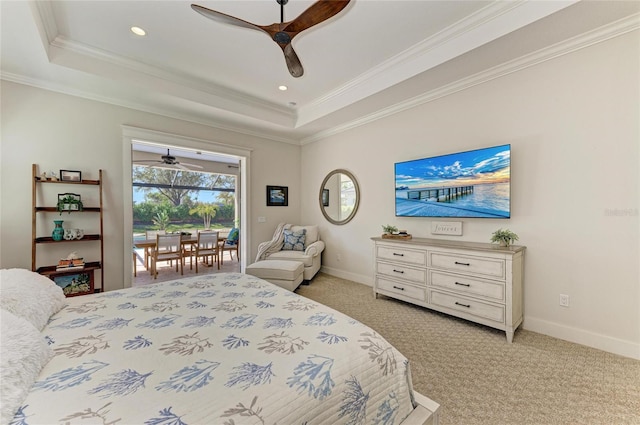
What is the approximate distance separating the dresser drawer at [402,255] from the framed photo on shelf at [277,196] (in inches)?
97.4

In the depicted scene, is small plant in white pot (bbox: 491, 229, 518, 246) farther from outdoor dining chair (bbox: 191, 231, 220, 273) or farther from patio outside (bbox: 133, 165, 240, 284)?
patio outside (bbox: 133, 165, 240, 284)

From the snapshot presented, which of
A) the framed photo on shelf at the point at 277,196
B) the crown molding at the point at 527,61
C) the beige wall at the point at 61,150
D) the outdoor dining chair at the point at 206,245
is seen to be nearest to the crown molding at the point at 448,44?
the crown molding at the point at 527,61

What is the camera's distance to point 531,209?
2.59 m

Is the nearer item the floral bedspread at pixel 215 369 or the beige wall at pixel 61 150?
the floral bedspread at pixel 215 369

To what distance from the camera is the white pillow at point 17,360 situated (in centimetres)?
74

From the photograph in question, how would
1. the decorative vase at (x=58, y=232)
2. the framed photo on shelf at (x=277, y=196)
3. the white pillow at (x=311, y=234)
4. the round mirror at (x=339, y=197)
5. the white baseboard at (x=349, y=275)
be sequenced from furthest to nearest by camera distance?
the framed photo on shelf at (x=277, y=196), the white pillow at (x=311, y=234), the round mirror at (x=339, y=197), the white baseboard at (x=349, y=275), the decorative vase at (x=58, y=232)

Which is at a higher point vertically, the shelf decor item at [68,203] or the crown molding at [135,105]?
the crown molding at [135,105]

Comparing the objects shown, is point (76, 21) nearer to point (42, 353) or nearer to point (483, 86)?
point (42, 353)

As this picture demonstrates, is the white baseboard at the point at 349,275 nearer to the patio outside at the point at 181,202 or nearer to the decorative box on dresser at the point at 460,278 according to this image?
the decorative box on dresser at the point at 460,278

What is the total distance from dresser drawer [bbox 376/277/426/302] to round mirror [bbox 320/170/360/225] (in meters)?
1.39

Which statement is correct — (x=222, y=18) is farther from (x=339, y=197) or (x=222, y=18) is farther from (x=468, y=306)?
(x=468, y=306)

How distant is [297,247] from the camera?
466 centimetres

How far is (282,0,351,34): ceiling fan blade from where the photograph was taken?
163cm

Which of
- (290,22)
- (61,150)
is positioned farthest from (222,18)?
(61,150)
